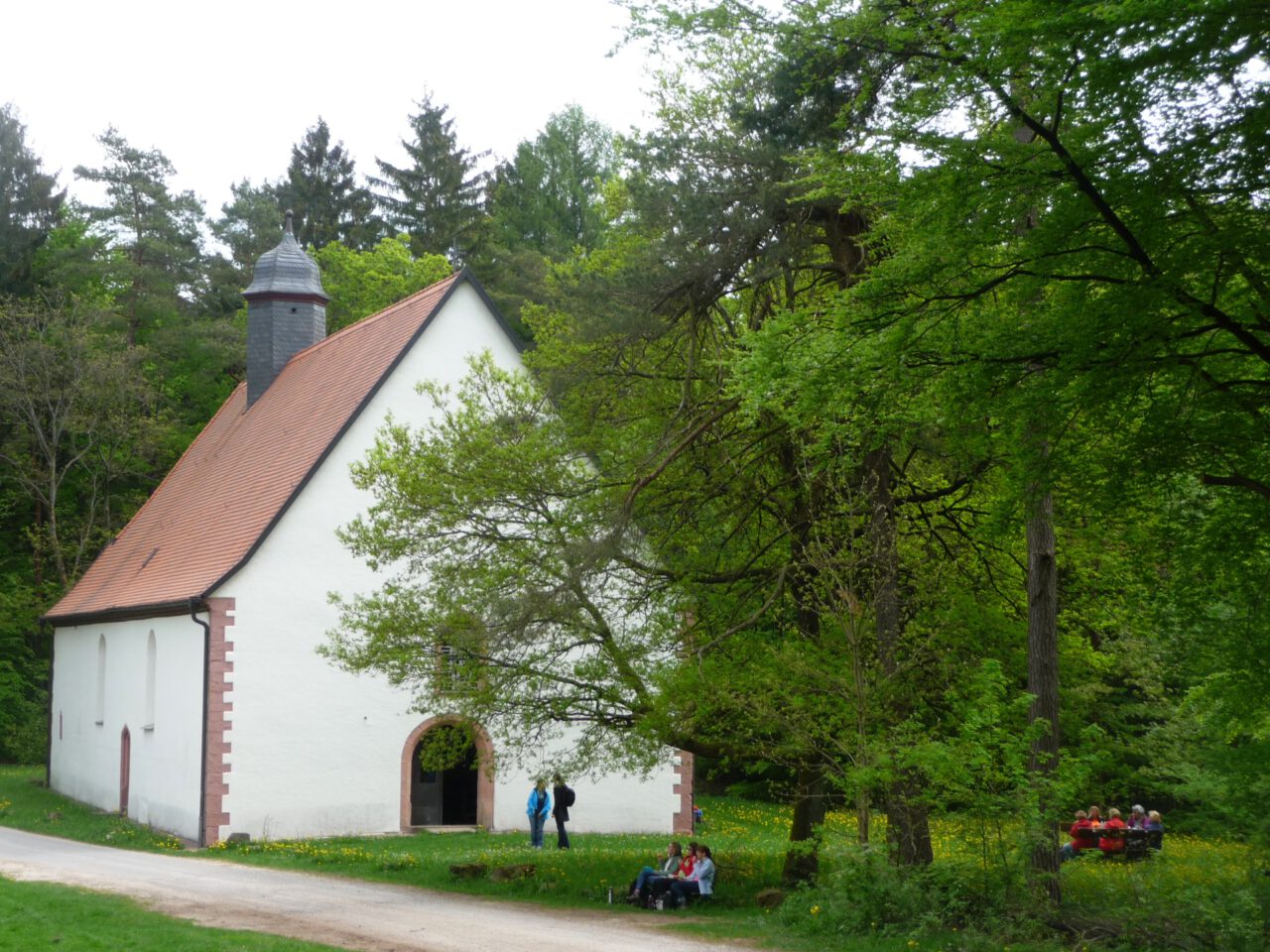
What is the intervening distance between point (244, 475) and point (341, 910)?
1347 cm

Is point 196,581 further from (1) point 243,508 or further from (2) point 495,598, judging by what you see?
(2) point 495,598

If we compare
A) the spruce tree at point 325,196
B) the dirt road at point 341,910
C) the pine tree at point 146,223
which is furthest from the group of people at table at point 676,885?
the spruce tree at point 325,196

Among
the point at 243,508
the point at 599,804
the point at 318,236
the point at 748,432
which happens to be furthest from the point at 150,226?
the point at 748,432

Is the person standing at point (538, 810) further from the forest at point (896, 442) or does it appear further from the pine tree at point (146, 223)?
the pine tree at point (146, 223)

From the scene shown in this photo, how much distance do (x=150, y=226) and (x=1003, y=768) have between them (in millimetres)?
41408

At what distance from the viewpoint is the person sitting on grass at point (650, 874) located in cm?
1570

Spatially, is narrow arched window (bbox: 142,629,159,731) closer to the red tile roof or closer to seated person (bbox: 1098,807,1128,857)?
the red tile roof

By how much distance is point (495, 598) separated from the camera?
48.7 feet

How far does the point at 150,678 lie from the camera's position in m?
25.8

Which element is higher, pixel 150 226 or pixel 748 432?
pixel 150 226

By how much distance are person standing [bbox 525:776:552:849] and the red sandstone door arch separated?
29.0 feet

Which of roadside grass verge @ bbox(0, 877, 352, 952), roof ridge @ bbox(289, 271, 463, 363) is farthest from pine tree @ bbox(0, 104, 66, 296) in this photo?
roadside grass verge @ bbox(0, 877, 352, 952)

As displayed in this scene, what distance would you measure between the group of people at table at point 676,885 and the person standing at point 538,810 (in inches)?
229

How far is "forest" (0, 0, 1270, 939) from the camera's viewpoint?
29.9 ft
